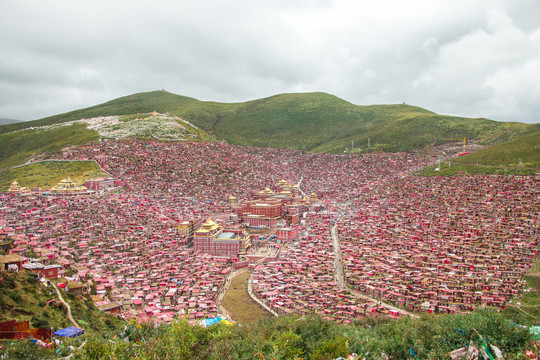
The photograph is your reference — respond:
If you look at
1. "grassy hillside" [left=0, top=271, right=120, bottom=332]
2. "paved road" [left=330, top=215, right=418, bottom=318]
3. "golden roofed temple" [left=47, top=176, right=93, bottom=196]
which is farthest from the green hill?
"grassy hillside" [left=0, top=271, right=120, bottom=332]

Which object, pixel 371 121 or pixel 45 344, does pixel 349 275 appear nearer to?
pixel 45 344

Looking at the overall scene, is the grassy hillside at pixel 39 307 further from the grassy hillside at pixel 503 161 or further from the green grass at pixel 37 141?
the green grass at pixel 37 141

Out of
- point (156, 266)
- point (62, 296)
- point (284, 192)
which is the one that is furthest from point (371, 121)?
point (62, 296)

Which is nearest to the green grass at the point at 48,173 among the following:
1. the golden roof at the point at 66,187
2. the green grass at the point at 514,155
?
the golden roof at the point at 66,187

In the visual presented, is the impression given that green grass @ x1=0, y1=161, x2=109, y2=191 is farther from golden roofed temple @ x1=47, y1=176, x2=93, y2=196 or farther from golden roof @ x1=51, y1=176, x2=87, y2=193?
golden roofed temple @ x1=47, y1=176, x2=93, y2=196

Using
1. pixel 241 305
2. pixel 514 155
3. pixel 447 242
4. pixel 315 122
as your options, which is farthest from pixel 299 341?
pixel 315 122
